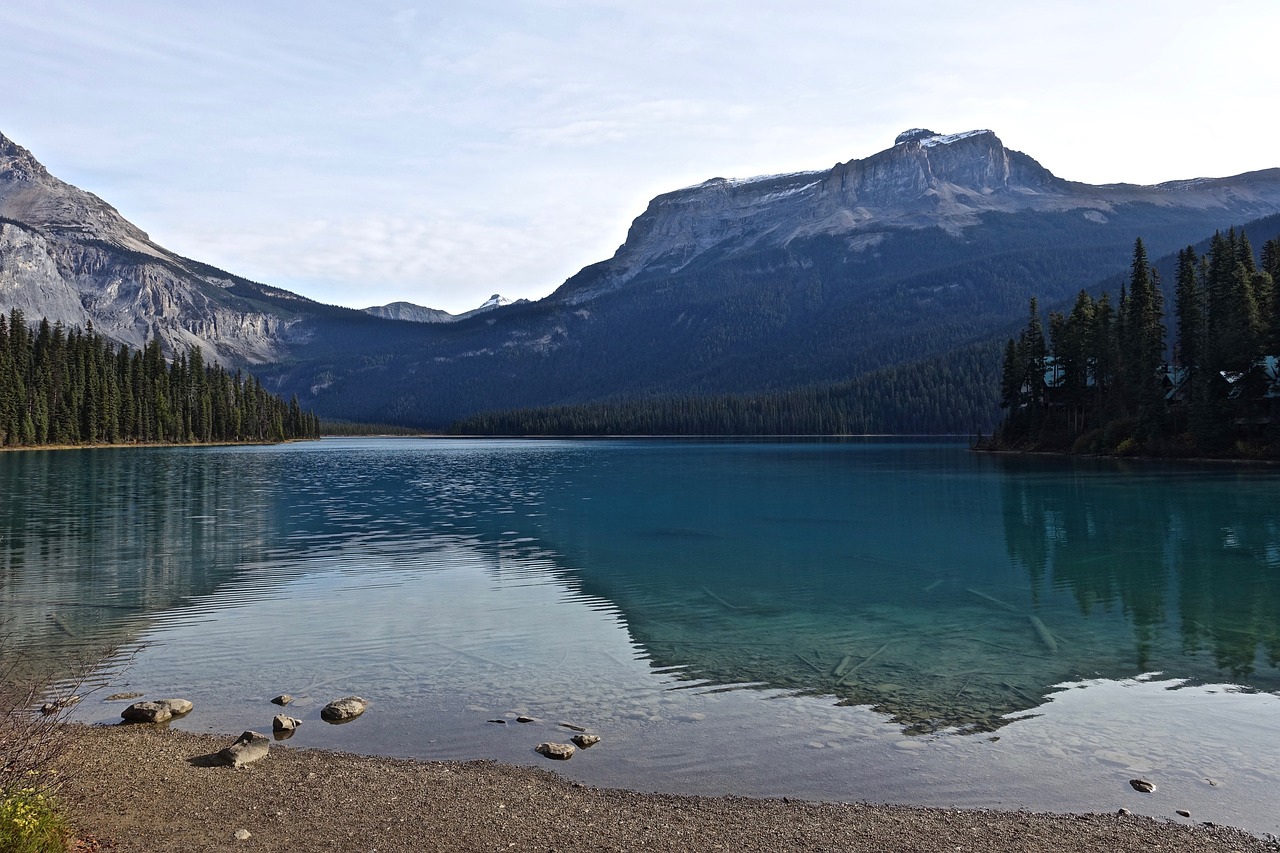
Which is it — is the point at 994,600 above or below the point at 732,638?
below

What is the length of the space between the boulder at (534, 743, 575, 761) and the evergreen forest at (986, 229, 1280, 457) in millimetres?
105782

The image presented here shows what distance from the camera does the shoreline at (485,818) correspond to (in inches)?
415

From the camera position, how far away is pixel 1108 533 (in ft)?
150

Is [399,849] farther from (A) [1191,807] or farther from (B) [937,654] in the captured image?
(B) [937,654]

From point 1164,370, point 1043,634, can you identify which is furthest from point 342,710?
point 1164,370

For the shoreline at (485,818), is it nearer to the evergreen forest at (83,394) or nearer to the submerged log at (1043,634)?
the submerged log at (1043,634)

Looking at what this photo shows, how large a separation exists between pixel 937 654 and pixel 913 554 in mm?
18573

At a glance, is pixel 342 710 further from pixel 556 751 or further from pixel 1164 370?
pixel 1164 370

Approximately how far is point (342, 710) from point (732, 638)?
11034mm

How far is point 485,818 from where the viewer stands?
36.9 feet

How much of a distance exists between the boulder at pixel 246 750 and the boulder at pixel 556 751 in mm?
4522

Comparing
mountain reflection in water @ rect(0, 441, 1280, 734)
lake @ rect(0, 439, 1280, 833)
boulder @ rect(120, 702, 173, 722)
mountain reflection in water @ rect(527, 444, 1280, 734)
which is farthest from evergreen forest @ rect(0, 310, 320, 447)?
boulder @ rect(120, 702, 173, 722)

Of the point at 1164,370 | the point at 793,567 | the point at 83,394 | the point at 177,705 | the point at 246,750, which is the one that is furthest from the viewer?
the point at 83,394

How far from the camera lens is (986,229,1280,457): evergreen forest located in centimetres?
9488
